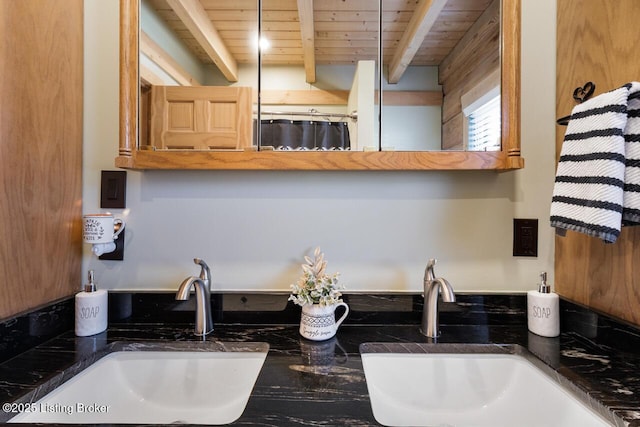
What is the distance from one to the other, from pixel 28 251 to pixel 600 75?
5.03 ft

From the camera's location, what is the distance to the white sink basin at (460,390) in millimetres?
777

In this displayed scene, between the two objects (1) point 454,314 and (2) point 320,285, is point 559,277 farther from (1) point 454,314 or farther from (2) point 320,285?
(2) point 320,285

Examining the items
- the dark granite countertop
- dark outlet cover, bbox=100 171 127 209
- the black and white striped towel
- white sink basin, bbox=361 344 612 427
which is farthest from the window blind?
dark outlet cover, bbox=100 171 127 209

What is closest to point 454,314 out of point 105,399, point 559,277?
point 559,277

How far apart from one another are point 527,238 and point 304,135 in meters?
0.76

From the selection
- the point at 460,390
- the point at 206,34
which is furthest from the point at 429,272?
the point at 206,34

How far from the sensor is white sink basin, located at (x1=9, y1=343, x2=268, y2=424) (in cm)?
79

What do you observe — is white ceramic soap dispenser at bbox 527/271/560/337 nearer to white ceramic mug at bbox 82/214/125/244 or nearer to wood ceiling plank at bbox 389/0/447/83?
wood ceiling plank at bbox 389/0/447/83

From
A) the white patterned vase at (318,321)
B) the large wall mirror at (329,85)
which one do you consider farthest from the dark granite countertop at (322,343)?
the large wall mirror at (329,85)

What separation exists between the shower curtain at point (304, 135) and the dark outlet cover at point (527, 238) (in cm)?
60

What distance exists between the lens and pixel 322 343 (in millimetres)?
912

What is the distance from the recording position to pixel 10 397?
65cm

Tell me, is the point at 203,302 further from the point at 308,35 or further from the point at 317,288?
the point at 308,35

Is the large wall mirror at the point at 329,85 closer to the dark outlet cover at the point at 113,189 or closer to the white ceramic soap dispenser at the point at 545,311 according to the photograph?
the dark outlet cover at the point at 113,189
